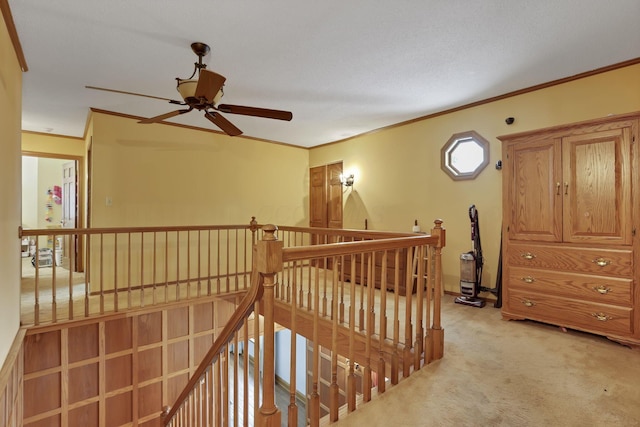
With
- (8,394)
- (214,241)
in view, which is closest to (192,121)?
(214,241)

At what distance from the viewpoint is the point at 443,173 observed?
13.8ft

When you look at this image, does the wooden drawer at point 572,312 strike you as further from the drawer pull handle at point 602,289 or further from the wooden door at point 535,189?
the wooden door at point 535,189

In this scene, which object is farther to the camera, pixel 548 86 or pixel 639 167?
pixel 548 86

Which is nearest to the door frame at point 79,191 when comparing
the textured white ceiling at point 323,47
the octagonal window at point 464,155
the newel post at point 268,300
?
the textured white ceiling at point 323,47

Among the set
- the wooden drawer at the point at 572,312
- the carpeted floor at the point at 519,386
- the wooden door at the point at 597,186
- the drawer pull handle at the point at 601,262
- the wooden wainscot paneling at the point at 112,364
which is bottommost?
the wooden wainscot paneling at the point at 112,364

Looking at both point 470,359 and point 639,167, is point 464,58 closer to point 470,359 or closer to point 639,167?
point 639,167

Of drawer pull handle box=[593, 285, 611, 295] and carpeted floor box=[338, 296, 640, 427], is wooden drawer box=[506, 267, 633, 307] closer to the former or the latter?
drawer pull handle box=[593, 285, 611, 295]

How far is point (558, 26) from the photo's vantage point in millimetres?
2314

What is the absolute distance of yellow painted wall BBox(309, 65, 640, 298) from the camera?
3072 millimetres

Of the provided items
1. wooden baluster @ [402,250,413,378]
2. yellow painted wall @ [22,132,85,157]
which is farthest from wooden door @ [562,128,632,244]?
yellow painted wall @ [22,132,85,157]

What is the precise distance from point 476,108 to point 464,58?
127cm

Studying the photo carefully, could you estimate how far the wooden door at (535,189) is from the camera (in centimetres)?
283

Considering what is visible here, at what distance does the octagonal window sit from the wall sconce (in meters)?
1.66

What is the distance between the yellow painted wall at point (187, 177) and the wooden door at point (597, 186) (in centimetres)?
434
